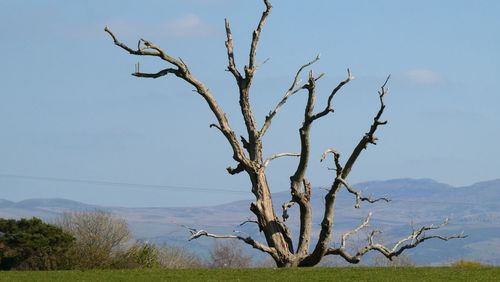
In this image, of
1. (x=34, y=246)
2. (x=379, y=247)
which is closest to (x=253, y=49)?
(x=379, y=247)

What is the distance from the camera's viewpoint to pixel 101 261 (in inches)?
1524

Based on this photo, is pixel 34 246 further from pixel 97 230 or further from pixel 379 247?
pixel 97 230

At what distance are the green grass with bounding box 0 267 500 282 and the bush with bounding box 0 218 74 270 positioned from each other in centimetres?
1309

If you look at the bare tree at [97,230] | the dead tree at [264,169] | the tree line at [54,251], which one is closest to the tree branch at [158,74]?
the dead tree at [264,169]

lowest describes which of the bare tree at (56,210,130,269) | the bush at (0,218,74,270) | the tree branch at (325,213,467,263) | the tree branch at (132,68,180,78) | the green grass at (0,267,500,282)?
the green grass at (0,267,500,282)

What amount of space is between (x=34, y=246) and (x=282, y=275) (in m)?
20.1

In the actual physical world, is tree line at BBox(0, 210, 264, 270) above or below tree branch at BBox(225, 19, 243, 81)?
below

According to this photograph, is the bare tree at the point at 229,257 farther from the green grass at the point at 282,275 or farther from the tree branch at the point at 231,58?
the green grass at the point at 282,275

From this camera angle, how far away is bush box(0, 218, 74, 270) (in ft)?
132

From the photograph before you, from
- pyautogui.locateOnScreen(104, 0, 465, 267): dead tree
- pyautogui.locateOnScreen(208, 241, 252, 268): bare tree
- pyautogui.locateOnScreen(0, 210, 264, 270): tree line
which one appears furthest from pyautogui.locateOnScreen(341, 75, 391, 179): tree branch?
pyautogui.locateOnScreen(208, 241, 252, 268): bare tree

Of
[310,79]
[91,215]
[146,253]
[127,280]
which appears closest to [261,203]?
[310,79]

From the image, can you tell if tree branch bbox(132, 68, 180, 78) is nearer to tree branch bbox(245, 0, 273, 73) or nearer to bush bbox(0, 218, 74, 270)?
tree branch bbox(245, 0, 273, 73)

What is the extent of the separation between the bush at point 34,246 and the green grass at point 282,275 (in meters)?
13.1

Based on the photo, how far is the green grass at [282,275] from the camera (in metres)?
24.0
